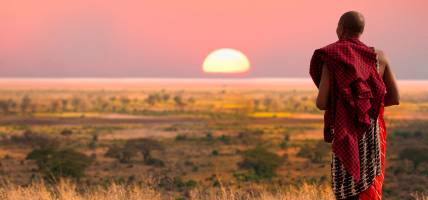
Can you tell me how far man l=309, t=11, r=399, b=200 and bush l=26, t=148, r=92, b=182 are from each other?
2693cm

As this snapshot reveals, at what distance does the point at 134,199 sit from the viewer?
10234 millimetres

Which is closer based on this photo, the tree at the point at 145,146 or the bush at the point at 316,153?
the bush at the point at 316,153

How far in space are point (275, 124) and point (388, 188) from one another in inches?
1836

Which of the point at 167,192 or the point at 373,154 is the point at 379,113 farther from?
the point at 167,192

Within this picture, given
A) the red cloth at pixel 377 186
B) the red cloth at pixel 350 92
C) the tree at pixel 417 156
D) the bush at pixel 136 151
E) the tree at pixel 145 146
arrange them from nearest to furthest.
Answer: the red cloth at pixel 350 92, the red cloth at pixel 377 186, the tree at pixel 417 156, the bush at pixel 136 151, the tree at pixel 145 146

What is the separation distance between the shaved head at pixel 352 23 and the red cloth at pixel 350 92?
0.19 feet

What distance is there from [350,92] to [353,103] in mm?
77

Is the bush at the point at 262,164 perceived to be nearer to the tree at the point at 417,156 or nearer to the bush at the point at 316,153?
the bush at the point at 316,153

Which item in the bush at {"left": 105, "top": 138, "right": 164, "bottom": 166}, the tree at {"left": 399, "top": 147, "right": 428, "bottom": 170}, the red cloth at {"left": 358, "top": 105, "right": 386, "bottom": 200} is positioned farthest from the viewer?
the bush at {"left": 105, "top": 138, "right": 164, "bottom": 166}

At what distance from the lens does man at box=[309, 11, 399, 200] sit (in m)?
5.38

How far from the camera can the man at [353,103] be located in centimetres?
538

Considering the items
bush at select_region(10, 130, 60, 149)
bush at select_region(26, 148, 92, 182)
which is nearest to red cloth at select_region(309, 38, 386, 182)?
bush at select_region(26, 148, 92, 182)

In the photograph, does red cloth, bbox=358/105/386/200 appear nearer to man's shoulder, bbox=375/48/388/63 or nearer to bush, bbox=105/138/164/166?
man's shoulder, bbox=375/48/388/63

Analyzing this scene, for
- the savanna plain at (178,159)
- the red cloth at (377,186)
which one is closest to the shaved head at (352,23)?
the red cloth at (377,186)
